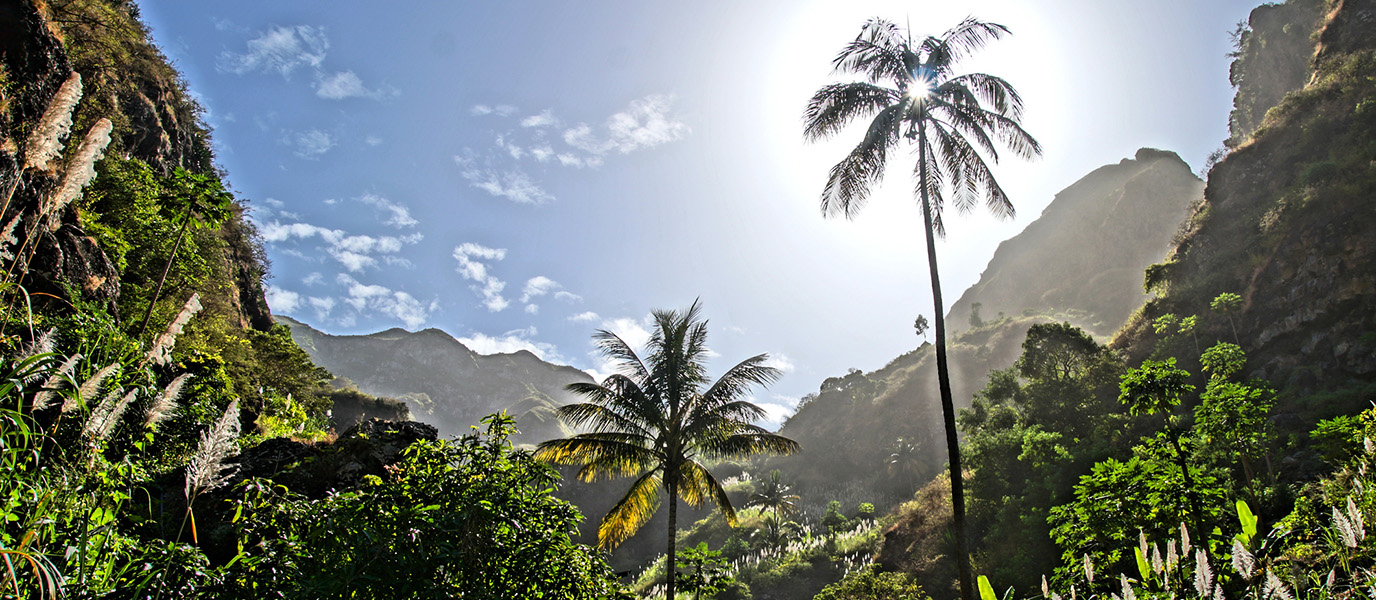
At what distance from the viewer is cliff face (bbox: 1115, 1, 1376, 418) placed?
20.3 metres

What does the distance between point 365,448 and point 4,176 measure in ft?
25.1

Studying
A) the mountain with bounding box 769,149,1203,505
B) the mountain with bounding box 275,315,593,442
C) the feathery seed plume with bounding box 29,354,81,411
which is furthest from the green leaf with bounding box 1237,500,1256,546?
the mountain with bounding box 275,315,593,442

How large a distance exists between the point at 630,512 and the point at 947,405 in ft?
26.9

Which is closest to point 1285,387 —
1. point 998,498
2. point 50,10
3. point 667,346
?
point 998,498

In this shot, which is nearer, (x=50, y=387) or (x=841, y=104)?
(x=50, y=387)

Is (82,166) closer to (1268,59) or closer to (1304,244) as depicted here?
(1304,244)

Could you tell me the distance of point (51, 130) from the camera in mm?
3662

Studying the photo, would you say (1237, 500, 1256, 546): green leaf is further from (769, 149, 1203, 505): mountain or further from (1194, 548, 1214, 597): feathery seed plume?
(769, 149, 1203, 505): mountain

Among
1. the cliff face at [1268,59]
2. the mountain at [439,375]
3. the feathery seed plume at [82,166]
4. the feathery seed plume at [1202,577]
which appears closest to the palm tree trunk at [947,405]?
the feathery seed plume at [1202,577]

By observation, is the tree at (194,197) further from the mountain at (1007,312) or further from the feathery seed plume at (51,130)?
the mountain at (1007,312)

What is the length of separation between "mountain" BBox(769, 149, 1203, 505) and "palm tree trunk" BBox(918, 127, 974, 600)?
129 feet

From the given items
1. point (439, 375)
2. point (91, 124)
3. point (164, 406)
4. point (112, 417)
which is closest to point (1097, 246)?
point (91, 124)

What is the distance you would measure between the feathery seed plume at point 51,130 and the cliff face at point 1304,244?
27.9m

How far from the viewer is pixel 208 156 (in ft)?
75.2
